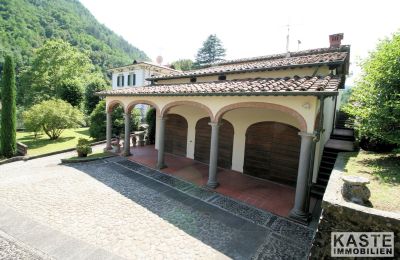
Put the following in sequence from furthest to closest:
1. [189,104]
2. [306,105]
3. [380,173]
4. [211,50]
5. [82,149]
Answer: [211,50] < [82,149] < [189,104] < [306,105] < [380,173]

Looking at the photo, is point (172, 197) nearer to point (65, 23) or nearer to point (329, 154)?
point (329, 154)

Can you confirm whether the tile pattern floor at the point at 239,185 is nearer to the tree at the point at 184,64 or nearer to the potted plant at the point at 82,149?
the potted plant at the point at 82,149

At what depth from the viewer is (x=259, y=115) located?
434 inches

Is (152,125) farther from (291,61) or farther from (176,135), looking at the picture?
(291,61)

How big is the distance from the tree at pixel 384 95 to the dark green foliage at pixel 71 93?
3464 centimetres

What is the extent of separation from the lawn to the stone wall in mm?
551

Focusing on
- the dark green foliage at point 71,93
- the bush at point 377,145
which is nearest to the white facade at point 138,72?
the dark green foliage at point 71,93

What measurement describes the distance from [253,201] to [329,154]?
5.14 metres

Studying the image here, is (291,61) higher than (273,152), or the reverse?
(291,61)

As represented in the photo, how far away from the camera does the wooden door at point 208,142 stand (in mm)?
12461

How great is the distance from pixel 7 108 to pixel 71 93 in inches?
734

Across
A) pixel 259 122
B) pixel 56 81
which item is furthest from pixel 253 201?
pixel 56 81

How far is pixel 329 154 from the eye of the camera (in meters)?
11.0

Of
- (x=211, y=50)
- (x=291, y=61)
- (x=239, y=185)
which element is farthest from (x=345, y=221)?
(x=211, y=50)
